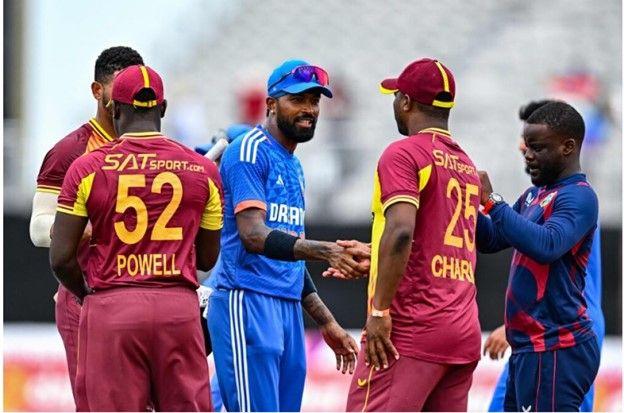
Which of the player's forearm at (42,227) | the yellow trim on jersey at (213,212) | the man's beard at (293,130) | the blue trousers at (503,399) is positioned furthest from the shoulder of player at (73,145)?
the blue trousers at (503,399)

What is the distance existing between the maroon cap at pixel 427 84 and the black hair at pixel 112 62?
171cm

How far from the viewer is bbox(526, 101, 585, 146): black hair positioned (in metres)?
6.96

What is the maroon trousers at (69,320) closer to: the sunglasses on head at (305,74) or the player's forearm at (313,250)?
the player's forearm at (313,250)

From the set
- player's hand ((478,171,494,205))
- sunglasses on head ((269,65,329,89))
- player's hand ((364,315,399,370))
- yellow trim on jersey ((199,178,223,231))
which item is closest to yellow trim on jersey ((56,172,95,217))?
yellow trim on jersey ((199,178,223,231))

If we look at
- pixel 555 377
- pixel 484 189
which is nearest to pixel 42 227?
pixel 484 189

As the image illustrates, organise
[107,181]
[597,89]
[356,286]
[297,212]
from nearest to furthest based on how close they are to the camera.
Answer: [107,181] < [297,212] < [356,286] < [597,89]

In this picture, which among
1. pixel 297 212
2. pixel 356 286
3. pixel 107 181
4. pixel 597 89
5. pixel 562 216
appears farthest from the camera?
pixel 597 89

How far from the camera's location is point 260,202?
22.8 ft

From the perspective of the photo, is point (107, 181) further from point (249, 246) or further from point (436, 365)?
point (436, 365)

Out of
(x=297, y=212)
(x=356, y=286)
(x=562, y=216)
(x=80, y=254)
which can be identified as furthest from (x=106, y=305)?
(x=356, y=286)

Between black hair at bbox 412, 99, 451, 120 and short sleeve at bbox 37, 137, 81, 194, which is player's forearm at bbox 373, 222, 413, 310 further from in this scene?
short sleeve at bbox 37, 137, 81, 194

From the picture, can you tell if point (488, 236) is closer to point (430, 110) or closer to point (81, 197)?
point (430, 110)

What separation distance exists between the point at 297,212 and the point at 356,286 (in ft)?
22.5

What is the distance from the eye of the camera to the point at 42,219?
693 centimetres
